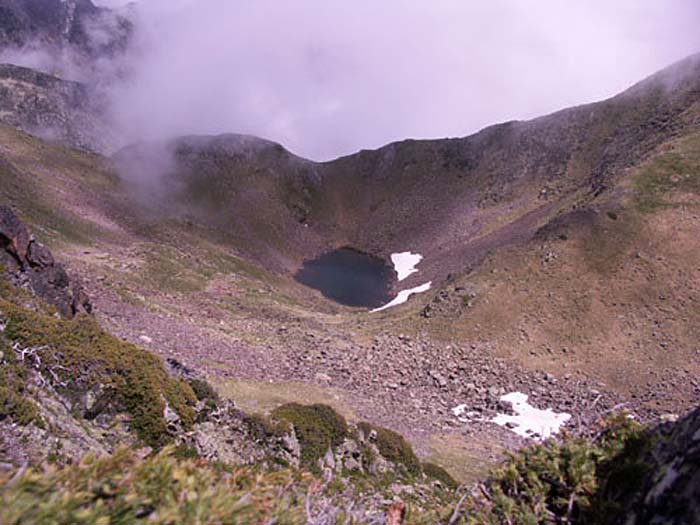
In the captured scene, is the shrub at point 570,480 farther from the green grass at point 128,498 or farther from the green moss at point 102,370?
the green moss at point 102,370

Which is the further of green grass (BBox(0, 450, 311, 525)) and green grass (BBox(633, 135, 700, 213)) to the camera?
green grass (BBox(633, 135, 700, 213))

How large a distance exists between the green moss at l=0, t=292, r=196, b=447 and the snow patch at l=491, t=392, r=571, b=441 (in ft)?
57.6

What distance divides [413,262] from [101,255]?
46.4 meters

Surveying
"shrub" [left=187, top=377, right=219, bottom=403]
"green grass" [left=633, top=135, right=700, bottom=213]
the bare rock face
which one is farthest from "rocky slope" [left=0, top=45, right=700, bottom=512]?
"shrub" [left=187, top=377, right=219, bottom=403]

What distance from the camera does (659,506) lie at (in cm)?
350

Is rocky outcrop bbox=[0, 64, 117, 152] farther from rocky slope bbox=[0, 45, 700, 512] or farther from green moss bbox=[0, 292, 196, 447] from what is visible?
green moss bbox=[0, 292, 196, 447]

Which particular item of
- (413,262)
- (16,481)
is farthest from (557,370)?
(413,262)

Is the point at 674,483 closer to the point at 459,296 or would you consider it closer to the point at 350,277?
the point at 459,296

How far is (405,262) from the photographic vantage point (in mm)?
76312

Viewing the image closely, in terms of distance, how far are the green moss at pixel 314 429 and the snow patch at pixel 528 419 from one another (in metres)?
12.5

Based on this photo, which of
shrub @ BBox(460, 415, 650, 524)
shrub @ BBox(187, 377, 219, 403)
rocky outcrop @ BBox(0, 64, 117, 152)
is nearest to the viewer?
shrub @ BBox(460, 415, 650, 524)

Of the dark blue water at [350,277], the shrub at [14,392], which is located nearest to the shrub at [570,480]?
the shrub at [14,392]

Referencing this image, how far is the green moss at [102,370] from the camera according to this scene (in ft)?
28.3

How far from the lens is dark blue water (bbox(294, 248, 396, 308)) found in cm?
6296
